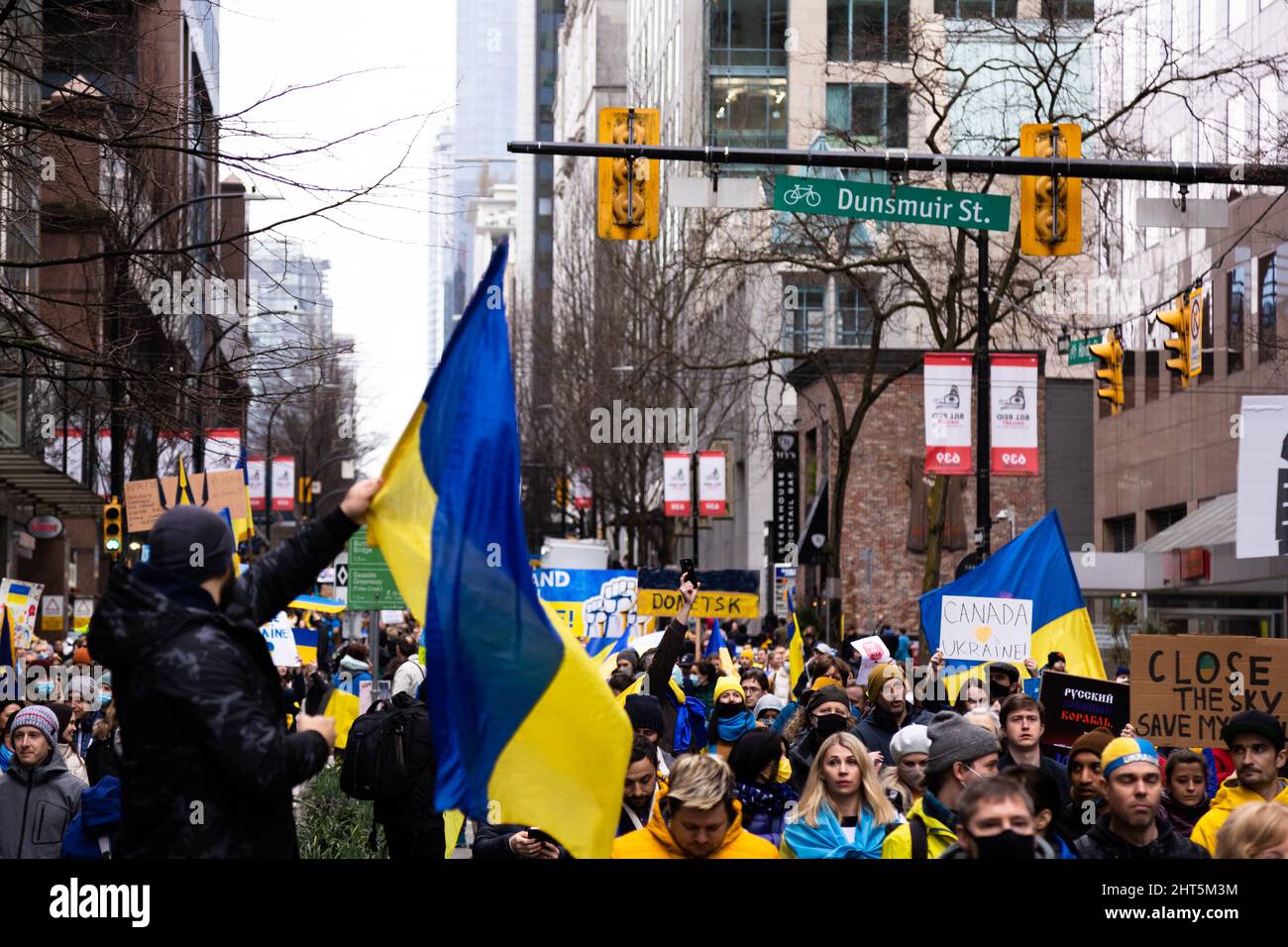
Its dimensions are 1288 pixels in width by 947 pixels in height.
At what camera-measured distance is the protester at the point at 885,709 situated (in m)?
11.4

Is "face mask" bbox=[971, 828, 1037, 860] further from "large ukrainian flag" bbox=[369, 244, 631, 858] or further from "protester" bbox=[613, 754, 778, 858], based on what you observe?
"protester" bbox=[613, 754, 778, 858]

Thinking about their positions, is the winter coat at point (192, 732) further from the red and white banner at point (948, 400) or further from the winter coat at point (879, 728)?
the red and white banner at point (948, 400)

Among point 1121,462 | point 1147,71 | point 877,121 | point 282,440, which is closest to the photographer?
point 1147,71

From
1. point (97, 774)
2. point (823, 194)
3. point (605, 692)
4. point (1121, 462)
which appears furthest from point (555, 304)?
point (605, 692)

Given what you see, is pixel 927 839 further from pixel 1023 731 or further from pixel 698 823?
pixel 1023 731

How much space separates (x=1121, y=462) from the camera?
5144cm

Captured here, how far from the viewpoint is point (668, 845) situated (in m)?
6.61

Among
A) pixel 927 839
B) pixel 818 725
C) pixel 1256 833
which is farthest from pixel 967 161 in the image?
pixel 1256 833

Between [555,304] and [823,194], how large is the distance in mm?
58341

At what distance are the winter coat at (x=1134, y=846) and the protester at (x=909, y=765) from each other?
1471mm

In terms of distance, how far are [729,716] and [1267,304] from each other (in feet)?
92.8

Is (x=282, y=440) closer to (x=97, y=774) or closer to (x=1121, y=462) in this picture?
(x=1121, y=462)

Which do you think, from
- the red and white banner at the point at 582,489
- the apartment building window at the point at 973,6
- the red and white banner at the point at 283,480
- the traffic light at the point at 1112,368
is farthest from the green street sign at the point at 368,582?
the red and white banner at the point at 582,489

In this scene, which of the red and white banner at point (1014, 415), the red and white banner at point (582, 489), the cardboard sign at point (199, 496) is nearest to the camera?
the cardboard sign at point (199, 496)
